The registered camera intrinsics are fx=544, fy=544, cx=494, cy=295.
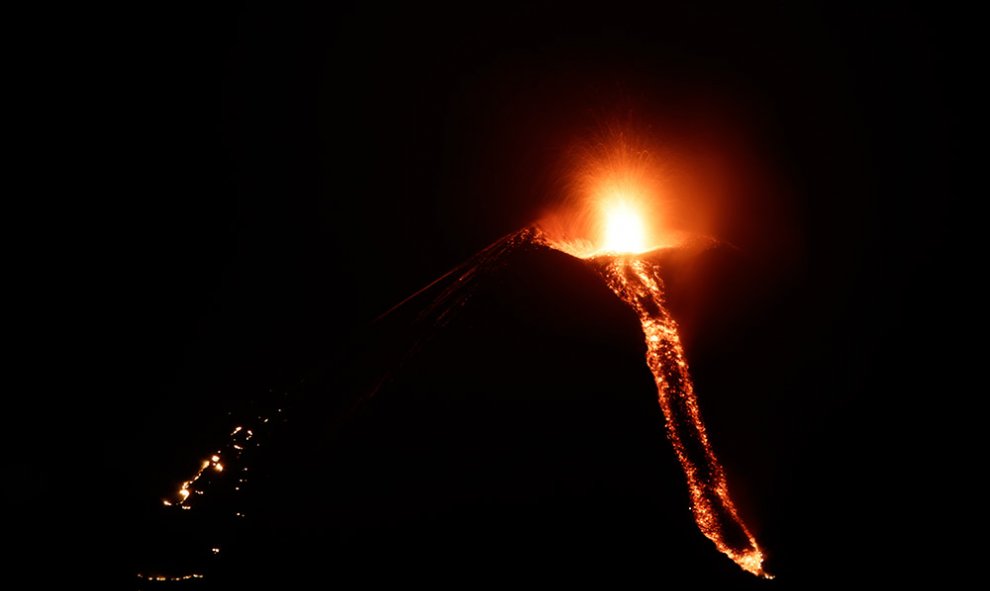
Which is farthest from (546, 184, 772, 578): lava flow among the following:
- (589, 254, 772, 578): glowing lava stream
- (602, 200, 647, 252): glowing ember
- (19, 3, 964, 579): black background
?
(602, 200, 647, 252): glowing ember

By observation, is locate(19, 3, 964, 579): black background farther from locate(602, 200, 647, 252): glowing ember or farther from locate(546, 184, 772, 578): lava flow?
locate(602, 200, 647, 252): glowing ember

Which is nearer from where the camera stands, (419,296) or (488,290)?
(488,290)

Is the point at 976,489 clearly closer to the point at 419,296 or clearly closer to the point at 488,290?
the point at 488,290

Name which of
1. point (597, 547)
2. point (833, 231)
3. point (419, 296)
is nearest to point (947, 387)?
point (597, 547)

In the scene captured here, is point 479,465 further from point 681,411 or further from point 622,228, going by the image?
point 622,228

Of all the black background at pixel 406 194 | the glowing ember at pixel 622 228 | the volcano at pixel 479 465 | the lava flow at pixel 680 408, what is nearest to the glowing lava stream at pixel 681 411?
the lava flow at pixel 680 408

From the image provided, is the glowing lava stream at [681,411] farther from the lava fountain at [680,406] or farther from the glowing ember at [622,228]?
the glowing ember at [622,228]
